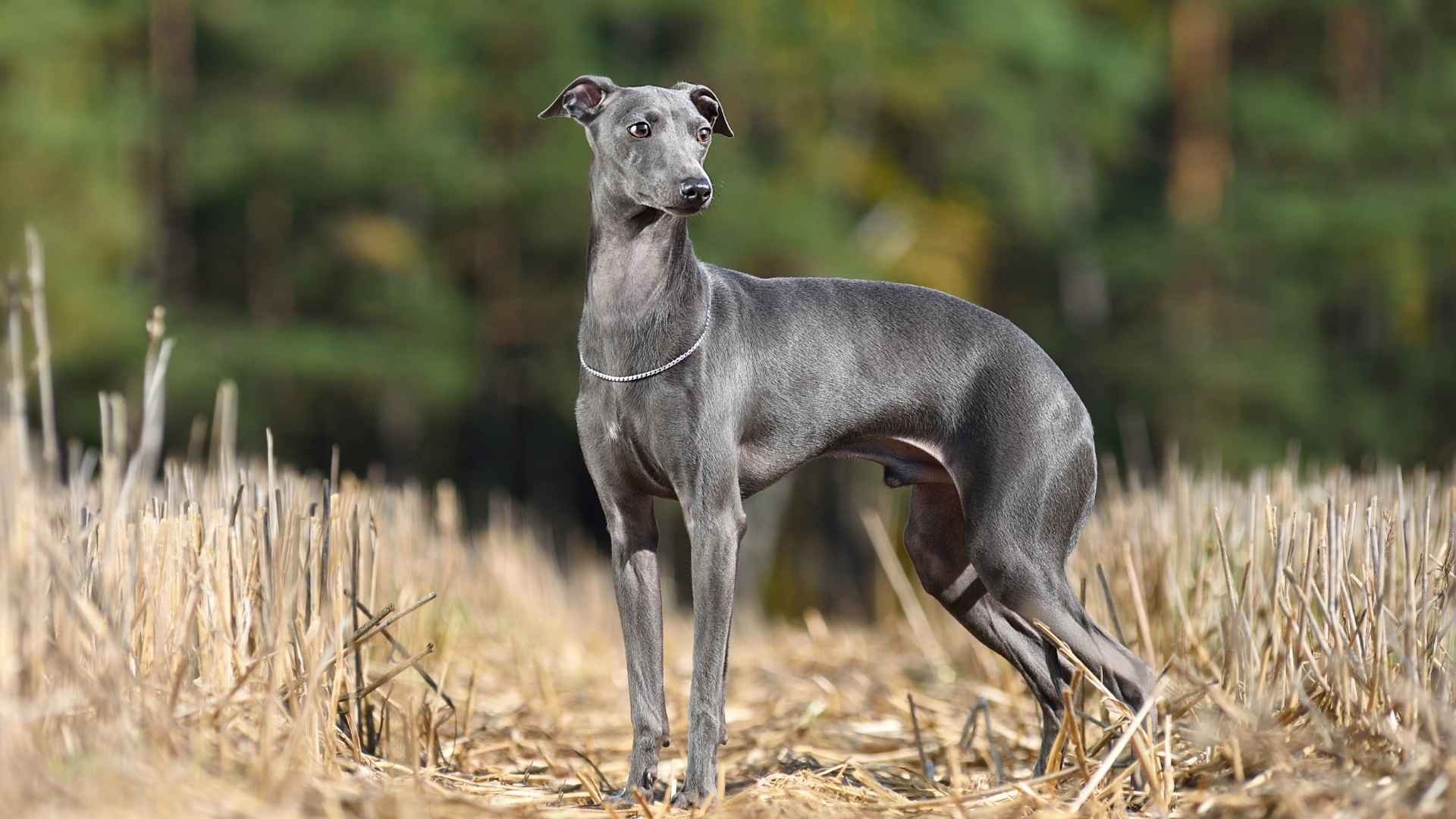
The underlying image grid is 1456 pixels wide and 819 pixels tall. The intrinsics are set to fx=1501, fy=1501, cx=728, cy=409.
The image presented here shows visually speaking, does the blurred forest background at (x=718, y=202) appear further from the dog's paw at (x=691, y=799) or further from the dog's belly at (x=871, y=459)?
the dog's paw at (x=691, y=799)

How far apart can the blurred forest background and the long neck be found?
42.4 feet

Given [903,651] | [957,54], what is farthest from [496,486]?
[903,651]

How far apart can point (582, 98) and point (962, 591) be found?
1.82 metres

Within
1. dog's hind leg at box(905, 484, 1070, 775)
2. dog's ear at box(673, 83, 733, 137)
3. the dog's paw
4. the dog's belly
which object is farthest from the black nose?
the dog's paw

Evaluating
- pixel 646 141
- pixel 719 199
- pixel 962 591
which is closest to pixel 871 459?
pixel 962 591

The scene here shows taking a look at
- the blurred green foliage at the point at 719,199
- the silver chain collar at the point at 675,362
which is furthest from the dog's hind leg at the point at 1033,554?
the blurred green foliage at the point at 719,199

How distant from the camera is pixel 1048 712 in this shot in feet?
14.4

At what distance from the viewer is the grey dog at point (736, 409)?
392 centimetres

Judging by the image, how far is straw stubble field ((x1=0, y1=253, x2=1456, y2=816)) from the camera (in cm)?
310

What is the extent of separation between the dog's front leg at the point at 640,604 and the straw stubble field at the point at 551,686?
278 mm

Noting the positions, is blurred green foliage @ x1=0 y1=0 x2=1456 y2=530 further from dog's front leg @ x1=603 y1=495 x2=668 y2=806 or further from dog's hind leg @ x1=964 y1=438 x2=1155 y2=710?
dog's hind leg @ x1=964 y1=438 x2=1155 y2=710

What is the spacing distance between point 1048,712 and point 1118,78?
17.3 m

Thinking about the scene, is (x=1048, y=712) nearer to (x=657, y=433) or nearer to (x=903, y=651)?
(x=657, y=433)

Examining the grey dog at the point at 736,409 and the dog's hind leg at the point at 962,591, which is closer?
the grey dog at the point at 736,409
